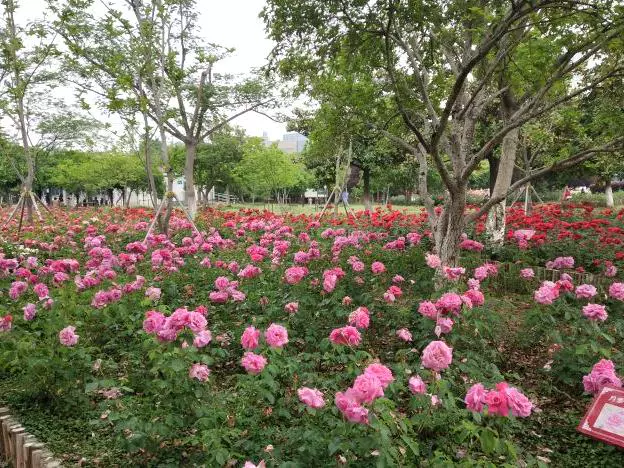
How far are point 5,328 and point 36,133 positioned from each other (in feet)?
56.2

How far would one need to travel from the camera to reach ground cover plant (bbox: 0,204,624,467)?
85.0 inches

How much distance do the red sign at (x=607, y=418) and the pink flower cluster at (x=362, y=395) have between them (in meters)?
1.34

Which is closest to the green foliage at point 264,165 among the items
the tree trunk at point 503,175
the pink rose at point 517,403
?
the tree trunk at point 503,175

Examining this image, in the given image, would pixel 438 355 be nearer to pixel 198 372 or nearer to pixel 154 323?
pixel 198 372

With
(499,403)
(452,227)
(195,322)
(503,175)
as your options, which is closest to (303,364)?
(195,322)

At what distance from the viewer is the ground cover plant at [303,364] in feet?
7.09

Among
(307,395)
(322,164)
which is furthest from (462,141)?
(322,164)

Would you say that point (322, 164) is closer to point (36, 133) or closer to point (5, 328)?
point (36, 133)

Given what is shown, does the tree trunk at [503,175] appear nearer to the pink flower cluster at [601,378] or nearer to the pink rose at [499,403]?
the pink flower cluster at [601,378]

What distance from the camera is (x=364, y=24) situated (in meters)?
4.16

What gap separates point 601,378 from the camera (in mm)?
2551

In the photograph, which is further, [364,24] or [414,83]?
[414,83]

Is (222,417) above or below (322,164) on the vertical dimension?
below

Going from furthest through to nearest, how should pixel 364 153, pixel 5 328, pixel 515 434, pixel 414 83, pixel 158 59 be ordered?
pixel 364 153 → pixel 158 59 → pixel 414 83 → pixel 5 328 → pixel 515 434
